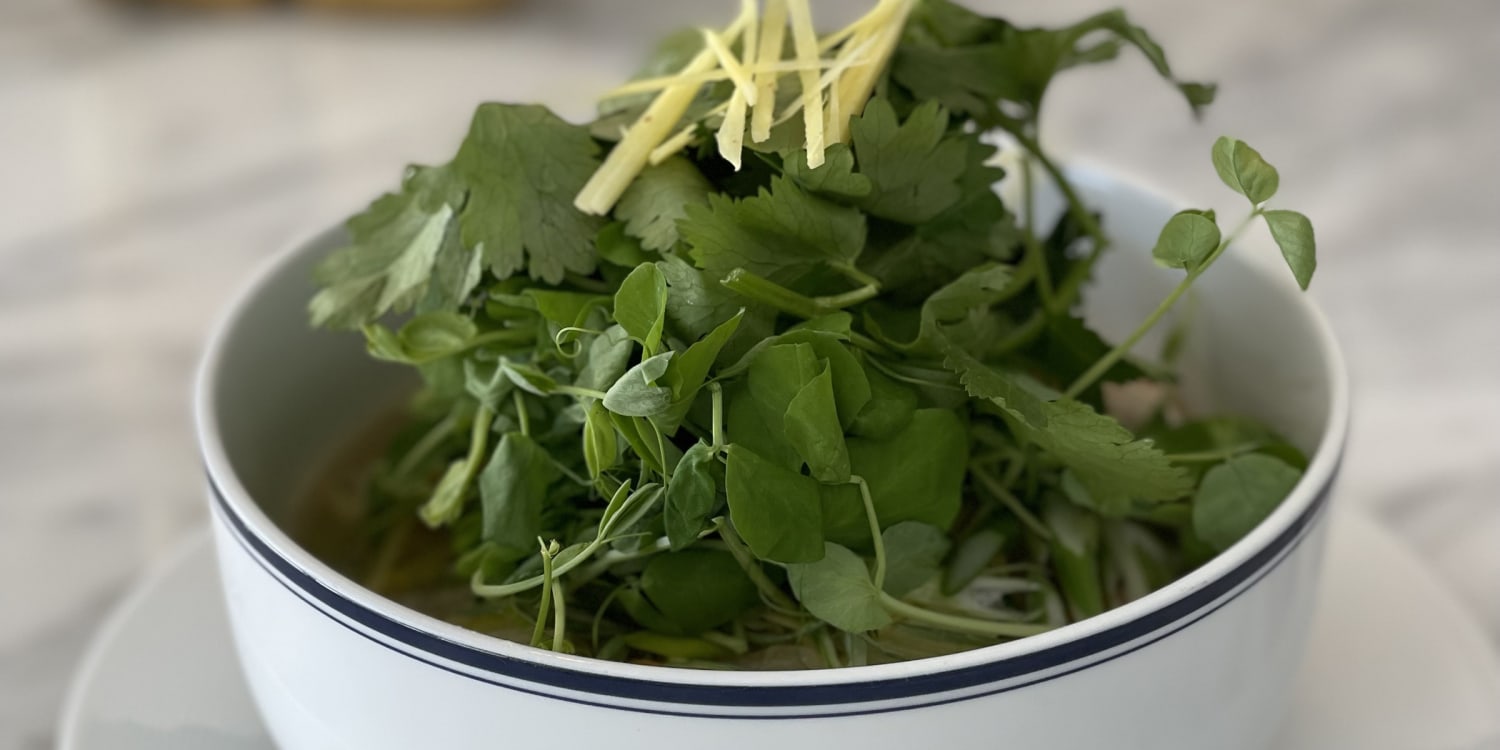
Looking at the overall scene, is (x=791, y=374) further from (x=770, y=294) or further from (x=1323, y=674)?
(x=1323, y=674)

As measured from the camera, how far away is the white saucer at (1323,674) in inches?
23.0

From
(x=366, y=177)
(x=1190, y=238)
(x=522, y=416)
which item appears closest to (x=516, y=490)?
(x=522, y=416)

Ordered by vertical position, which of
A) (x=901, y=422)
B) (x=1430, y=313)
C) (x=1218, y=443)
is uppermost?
(x=901, y=422)

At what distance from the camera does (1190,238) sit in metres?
0.43

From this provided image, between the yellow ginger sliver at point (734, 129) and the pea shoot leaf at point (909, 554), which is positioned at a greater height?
the yellow ginger sliver at point (734, 129)

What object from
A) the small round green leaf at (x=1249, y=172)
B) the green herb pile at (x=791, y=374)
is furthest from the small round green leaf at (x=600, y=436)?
the small round green leaf at (x=1249, y=172)

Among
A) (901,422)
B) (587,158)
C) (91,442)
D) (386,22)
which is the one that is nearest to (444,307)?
(587,158)

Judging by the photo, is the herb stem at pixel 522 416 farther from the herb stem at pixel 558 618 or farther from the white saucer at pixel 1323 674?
the white saucer at pixel 1323 674

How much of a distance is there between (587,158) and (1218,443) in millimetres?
302

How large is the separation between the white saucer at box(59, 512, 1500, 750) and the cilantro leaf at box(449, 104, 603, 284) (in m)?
0.26

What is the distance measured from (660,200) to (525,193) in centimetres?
5

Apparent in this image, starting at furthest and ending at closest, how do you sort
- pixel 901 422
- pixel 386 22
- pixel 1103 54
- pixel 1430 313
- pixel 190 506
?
pixel 386 22, pixel 1430 313, pixel 190 506, pixel 1103 54, pixel 901 422

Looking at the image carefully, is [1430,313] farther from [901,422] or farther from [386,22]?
[386,22]

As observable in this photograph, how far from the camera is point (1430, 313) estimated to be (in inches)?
43.5
